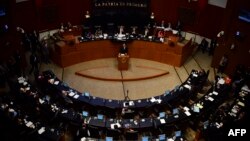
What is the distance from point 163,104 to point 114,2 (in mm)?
9316

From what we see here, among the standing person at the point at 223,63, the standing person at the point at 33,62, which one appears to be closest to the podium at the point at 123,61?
the standing person at the point at 33,62

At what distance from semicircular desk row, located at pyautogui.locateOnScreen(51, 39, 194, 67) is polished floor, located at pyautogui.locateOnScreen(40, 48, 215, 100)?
330 mm

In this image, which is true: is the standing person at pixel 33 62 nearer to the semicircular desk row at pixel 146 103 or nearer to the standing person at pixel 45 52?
the semicircular desk row at pixel 146 103

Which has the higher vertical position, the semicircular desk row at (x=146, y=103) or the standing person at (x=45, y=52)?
the standing person at (x=45, y=52)

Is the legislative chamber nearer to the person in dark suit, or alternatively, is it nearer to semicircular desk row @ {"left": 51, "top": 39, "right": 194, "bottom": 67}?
semicircular desk row @ {"left": 51, "top": 39, "right": 194, "bottom": 67}

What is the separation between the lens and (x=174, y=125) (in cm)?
1509

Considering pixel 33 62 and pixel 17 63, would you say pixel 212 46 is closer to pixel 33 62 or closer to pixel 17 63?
pixel 33 62

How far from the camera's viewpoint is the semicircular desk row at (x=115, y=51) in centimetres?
1939

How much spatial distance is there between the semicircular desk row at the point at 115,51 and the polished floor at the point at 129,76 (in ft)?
1.08

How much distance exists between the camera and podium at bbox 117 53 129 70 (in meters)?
19.2

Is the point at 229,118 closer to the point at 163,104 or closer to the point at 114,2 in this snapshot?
the point at 163,104

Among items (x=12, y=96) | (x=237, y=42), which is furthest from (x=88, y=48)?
(x=237, y=42)

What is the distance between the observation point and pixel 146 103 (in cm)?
1545

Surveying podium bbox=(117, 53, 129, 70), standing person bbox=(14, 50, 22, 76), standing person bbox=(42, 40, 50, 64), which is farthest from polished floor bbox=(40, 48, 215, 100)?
standing person bbox=(14, 50, 22, 76)
